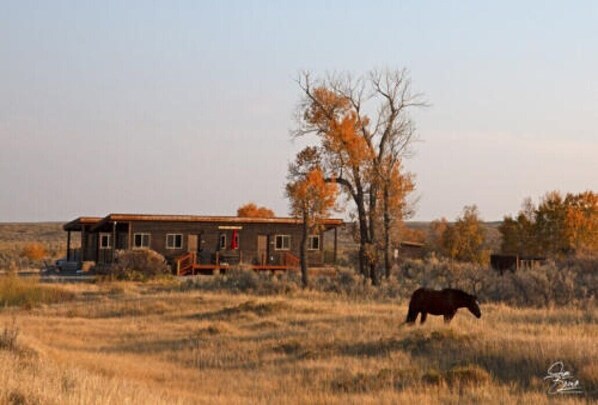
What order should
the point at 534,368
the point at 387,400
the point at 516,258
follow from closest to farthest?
1. the point at 387,400
2. the point at 534,368
3. the point at 516,258

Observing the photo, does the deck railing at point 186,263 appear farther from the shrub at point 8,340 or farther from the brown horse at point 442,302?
the shrub at point 8,340

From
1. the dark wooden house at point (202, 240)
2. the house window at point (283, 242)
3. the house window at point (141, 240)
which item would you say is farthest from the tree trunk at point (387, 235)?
the house window at point (141, 240)

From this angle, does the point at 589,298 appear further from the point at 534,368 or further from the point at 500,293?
the point at 534,368

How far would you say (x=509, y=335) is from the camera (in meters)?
16.4

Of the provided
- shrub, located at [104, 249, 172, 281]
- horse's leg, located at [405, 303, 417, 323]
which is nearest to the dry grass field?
horse's leg, located at [405, 303, 417, 323]

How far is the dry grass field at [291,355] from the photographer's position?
11.5 metres

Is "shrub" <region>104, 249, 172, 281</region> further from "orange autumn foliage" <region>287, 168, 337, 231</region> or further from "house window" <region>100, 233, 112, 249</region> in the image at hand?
"orange autumn foliage" <region>287, 168, 337, 231</region>

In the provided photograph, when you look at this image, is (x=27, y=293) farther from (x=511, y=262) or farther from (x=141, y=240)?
(x=511, y=262)

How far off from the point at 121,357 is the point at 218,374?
2.95 m

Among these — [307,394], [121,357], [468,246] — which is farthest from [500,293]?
[468,246]

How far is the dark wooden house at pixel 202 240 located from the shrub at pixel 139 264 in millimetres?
2414

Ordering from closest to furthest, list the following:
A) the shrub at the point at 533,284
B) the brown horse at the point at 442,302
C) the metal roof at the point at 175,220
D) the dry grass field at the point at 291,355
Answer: the dry grass field at the point at 291,355
the brown horse at the point at 442,302
the shrub at the point at 533,284
the metal roof at the point at 175,220

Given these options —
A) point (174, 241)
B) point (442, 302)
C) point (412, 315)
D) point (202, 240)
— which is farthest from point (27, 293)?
point (202, 240)

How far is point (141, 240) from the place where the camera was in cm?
4959
